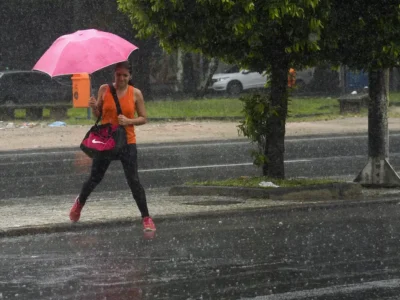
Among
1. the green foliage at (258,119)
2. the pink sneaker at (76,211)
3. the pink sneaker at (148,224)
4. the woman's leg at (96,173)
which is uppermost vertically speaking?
the green foliage at (258,119)

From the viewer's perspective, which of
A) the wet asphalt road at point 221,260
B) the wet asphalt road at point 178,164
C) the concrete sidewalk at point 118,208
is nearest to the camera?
the wet asphalt road at point 221,260

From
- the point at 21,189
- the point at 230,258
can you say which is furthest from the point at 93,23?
the point at 230,258

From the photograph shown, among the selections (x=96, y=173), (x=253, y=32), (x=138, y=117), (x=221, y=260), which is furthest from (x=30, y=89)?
(x=221, y=260)

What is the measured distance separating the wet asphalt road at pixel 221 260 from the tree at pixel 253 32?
195 cm

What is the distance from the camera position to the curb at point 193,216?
35.3ft

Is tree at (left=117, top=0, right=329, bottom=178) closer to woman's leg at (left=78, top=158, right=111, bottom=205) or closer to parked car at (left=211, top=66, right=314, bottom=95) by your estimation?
woman's leg at (left=78, top=158, right=111, bottom=205)

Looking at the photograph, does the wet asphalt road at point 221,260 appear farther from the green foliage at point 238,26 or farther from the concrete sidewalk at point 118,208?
the green foliage at point 238,26

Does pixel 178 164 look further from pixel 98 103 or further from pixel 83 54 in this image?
pixel 83 54

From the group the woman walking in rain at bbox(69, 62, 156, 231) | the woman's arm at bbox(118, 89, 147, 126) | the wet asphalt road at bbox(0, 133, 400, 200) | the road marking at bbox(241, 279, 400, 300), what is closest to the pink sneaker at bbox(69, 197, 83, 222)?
the woman walking in rain at bbox(69, 62, 156, 231)

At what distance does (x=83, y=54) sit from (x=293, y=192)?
372 cm

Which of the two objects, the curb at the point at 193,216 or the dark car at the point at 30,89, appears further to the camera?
the dark car at the point at 30,89

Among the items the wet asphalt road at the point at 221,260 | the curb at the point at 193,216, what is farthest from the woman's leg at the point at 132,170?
the curb at the point at 193,216

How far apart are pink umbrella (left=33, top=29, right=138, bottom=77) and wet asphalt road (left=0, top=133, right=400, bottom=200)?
3.97 meters

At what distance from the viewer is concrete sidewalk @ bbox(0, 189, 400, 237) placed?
36.4 ft
